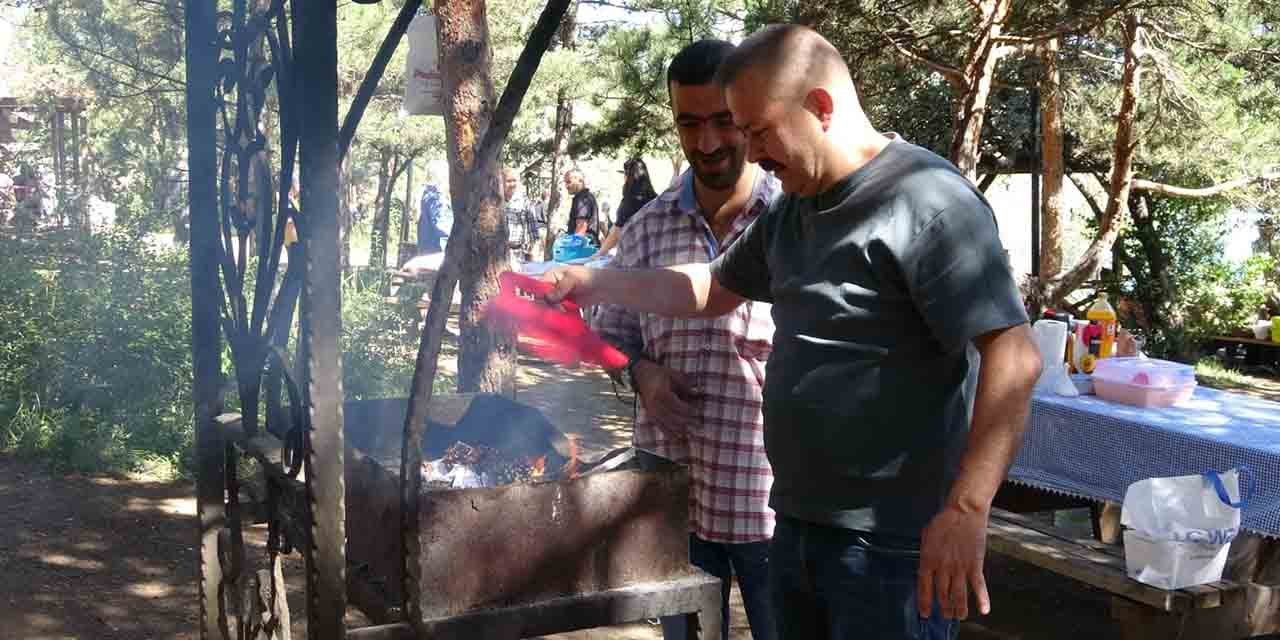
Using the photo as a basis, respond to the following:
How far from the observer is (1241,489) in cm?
380

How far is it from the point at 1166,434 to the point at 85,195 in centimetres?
1044

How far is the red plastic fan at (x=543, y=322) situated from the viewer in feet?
8.39

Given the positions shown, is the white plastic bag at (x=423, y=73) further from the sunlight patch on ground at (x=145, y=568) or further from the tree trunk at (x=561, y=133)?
the tree trunk at (x=561, y=133)

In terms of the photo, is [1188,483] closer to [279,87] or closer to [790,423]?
[790,423]

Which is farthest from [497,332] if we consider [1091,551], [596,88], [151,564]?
[596,88]

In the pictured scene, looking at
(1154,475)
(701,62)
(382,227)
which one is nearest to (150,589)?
(701,62)

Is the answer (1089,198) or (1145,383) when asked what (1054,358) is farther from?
(1089,198)

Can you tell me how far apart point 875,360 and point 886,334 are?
0.15 ft

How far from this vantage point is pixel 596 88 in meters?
18.5

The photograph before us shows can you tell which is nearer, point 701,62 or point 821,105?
point 821,105

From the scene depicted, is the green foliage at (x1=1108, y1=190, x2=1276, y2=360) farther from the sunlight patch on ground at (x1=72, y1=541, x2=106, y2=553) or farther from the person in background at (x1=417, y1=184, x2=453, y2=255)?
the sunlight patch on ground at (x1=72, y1=541, x2=106, y2=553)

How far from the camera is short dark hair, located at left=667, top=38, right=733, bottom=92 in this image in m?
2.58

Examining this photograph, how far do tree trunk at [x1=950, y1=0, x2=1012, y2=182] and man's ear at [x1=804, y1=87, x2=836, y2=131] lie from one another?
5614 mm

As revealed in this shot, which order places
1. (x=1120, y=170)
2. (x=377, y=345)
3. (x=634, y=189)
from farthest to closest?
(x=634, y=189)
(x=1120, y=170)
(x=377, y=345)
